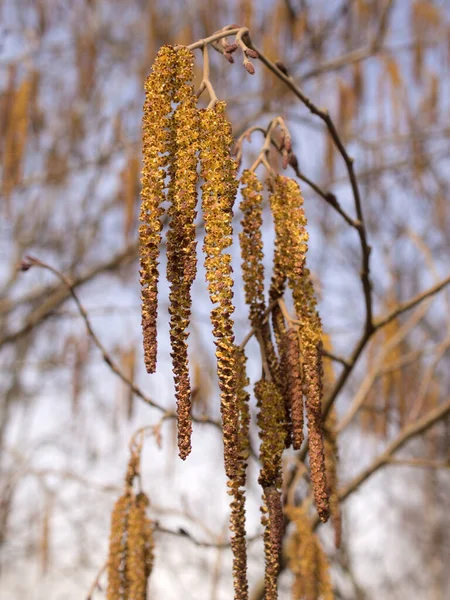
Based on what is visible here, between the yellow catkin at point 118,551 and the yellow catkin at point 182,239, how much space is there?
0.62 meters

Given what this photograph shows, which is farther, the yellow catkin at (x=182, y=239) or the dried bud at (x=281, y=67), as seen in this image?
the dried bud at (x=281, y=67)

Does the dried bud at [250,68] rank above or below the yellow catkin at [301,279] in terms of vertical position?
above

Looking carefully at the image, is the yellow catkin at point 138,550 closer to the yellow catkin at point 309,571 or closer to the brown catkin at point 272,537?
Result: the yellow catkin at point 309,571

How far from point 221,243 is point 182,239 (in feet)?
0.17

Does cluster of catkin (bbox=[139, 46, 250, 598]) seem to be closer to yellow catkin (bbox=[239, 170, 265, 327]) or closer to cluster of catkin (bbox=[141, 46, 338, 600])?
cluster of catkin (bbox=[141, 46, 338, 600])

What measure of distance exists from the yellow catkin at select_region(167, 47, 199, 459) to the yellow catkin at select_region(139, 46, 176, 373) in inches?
0.6

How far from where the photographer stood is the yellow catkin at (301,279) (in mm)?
951

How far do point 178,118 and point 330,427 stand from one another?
903 millimetres

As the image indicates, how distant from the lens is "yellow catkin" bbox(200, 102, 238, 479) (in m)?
0.78

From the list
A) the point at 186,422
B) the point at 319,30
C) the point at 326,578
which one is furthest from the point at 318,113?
the point at 319,30

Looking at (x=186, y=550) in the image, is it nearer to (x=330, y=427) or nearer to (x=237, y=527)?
(x=330, y=427)

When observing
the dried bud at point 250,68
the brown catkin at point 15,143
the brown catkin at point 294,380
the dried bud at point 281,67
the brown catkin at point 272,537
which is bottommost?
the brown catkin at point 272,537

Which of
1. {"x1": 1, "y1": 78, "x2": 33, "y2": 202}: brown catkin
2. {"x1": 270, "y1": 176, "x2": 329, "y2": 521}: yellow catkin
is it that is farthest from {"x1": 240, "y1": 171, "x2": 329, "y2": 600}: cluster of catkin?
{"x1": 1, "y1": 78, "x2": 33, "y2": 202}: brown catkin

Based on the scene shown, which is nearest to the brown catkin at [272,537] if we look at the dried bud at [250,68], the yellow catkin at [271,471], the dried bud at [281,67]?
the yellow catkin at [271,471]
